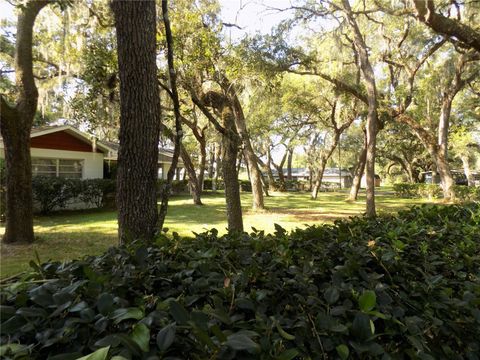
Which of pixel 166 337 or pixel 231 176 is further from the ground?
pixel 231 176

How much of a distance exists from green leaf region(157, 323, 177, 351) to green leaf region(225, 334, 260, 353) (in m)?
0.16

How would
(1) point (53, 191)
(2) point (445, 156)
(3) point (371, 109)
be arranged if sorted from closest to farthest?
(3) point (371, 109) → (1) point (53, 191) → (2) point (445, 156)

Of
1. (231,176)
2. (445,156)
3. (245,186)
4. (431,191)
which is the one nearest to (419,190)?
(431,191)

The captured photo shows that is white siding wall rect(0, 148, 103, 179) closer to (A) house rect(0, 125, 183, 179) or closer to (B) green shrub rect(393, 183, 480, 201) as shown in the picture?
(A) house rect(0, 125, 183, 179)

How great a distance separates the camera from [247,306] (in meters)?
1.18

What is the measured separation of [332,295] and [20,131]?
26.3ft

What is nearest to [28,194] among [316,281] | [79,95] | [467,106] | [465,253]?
[79,95]

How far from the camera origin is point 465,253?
2279mm

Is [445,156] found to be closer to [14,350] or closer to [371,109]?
[371,109]

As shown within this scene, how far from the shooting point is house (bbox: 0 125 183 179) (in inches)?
560

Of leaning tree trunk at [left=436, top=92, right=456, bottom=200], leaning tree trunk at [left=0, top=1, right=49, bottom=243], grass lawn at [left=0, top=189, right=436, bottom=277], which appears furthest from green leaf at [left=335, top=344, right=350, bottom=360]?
leaning tree trunk at [left=436, top=92, right=456, bottom=200]

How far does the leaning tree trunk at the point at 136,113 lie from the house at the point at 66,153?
40.8 feet

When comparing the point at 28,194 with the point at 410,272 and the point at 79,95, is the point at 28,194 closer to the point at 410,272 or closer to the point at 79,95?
the point at 79,95

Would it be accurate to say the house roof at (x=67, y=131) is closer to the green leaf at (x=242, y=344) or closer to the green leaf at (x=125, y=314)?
the green leaf at (x=125, y=314)
